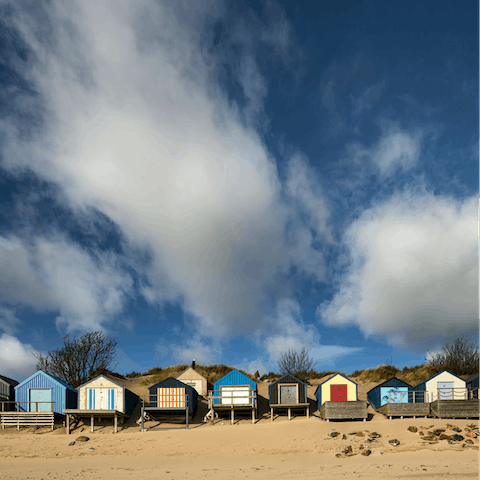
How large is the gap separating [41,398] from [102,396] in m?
5.07

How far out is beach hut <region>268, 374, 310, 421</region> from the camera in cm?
3425

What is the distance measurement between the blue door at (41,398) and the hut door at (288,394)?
1848 centimetres

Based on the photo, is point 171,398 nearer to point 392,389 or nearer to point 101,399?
point 101,399

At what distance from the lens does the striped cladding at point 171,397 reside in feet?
111

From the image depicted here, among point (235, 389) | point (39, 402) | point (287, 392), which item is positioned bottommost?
point (39, 402)

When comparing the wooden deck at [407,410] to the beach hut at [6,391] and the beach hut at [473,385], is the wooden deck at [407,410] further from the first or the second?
the beach hut at [6,391]

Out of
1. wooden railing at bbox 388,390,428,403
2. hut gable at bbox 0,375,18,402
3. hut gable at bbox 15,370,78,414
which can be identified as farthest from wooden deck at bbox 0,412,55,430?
wooden railing at bbox 388,390,428,403

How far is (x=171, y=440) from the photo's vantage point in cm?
2812

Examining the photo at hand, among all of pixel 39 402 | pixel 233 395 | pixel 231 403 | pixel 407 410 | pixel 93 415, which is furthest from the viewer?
pixel 233 395

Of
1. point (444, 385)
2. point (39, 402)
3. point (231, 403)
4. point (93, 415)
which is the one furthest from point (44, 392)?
point (444, 385)

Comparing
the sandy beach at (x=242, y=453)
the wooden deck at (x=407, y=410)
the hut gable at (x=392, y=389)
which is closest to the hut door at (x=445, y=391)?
the hut gable at (x=392, y=389)

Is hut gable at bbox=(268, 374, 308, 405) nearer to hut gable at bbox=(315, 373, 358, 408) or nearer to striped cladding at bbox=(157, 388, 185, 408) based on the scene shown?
hut gable at bbox=(315, 373, 358, 408)

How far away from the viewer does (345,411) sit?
31.0m

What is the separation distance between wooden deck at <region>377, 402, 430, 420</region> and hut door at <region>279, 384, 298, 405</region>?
7193 millimetres
